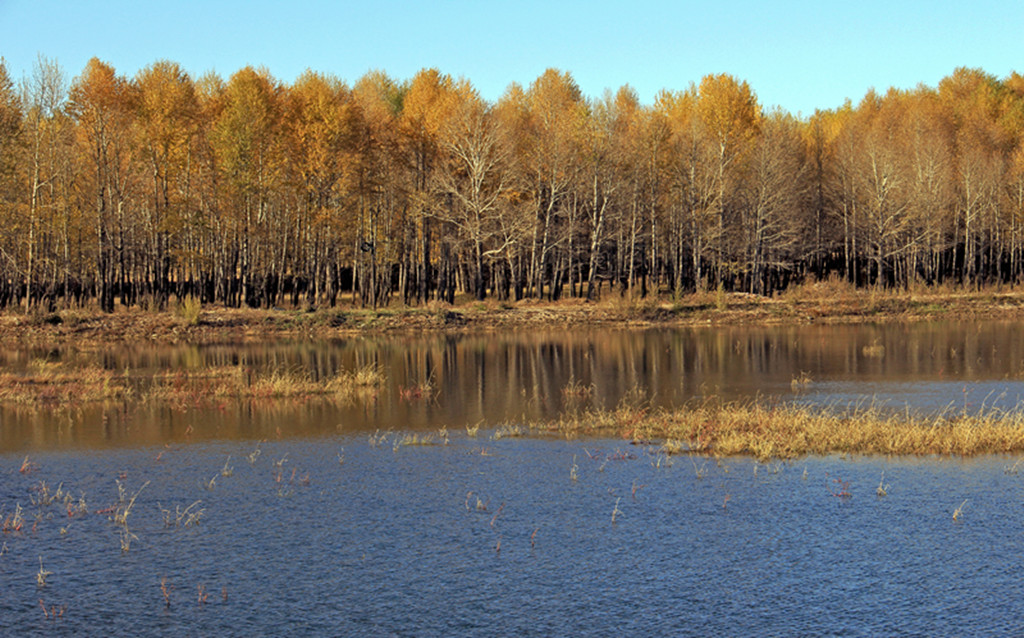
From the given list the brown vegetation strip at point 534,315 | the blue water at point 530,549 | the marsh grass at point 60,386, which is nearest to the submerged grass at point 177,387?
the marsh grass at point 60,386

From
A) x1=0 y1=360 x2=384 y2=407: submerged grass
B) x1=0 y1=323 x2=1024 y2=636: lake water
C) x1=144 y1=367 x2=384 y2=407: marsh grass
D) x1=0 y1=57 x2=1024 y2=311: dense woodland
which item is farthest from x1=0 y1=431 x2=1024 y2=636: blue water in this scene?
x1=0 y1=57 x2=1024 y2=311: dense woodland

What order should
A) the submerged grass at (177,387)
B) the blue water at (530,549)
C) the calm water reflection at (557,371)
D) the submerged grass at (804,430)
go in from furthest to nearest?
the submerged grass at (177,387)
the calm water reflection at (557,371)
the submerged grass at (804,430)
the blue water at (530,549)

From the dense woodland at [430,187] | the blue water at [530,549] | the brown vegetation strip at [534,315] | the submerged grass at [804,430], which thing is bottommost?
the blue water at [530,549]

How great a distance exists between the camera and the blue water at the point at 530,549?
9570mm

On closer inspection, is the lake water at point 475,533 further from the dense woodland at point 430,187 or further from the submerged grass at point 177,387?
the dense woodland at point 430,187

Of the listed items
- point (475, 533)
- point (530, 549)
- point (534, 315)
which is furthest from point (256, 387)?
point (534, 315)

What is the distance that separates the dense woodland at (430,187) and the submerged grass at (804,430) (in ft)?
113

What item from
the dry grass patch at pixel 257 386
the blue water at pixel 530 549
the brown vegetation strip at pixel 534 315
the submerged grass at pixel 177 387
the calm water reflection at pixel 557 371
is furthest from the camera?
the brown vegetation strip at pixel 534 315

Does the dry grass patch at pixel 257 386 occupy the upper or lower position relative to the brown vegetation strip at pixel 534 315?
lower

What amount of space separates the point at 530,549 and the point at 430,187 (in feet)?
154

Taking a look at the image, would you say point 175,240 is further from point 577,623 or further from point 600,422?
point 577,623

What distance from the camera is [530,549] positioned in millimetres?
11773

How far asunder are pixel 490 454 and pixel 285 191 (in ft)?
137

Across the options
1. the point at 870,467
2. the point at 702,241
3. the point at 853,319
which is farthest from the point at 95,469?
the point at 702,241
